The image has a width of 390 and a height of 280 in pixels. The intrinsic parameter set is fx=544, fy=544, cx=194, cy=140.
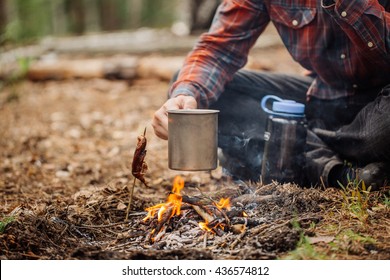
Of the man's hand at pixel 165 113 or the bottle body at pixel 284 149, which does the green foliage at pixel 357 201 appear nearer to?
the bottle body at pixel 284 149

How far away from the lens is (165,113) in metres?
2.68

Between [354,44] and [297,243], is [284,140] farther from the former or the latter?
[297,243]

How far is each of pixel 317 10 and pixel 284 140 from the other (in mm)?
740

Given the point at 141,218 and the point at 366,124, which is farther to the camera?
the point at 366,124

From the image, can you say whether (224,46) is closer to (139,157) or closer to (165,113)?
(165,113)

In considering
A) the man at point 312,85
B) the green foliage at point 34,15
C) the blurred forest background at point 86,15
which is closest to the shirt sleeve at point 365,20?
the man at point 312,85

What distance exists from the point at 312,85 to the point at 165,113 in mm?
1074

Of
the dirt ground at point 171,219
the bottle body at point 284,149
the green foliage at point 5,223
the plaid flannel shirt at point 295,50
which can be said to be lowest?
the dirt ground at point 171,219

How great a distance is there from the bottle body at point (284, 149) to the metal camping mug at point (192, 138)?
0.56 metres

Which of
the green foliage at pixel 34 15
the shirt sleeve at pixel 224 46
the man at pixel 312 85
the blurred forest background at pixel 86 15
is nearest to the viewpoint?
the man at pixel 312 85

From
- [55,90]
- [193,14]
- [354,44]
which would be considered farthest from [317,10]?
[193,14]

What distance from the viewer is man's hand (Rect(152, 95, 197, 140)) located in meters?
2.67

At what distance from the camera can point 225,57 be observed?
3.22 m

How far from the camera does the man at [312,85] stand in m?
2.74
